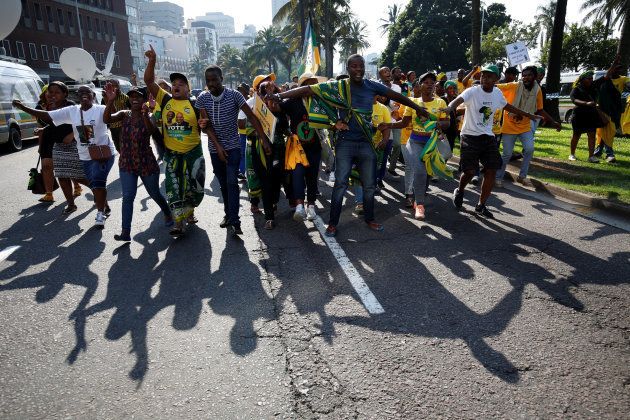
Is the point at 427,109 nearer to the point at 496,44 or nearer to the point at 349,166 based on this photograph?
the point at 349,166

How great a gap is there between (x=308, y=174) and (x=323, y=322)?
10.3 feet

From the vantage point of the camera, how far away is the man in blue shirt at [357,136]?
4.93 m

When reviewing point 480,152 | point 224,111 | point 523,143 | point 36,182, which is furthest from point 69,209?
point 523,143

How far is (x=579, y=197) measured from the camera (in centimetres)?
635

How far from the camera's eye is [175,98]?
501 centimetres

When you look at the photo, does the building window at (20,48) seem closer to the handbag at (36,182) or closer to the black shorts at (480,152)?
the handbag at (36,182)

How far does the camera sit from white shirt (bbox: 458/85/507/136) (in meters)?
5.61

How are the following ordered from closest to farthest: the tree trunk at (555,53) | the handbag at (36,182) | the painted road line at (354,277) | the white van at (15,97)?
1. the painted road line at (354,277)
2. the handbag at (36,182)
3. the white van at (15,97)
4. the tree trunk at (555,53)

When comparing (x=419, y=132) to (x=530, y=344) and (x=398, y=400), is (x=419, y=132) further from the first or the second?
(x=398, y=400)

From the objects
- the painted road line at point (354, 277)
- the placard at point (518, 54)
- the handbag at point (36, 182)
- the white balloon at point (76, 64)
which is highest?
the white balloon at point (76, 64)

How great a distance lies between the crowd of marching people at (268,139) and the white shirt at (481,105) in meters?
0.01

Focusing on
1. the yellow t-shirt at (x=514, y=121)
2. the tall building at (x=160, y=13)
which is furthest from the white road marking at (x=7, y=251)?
the tall building at (x=160, y=13)

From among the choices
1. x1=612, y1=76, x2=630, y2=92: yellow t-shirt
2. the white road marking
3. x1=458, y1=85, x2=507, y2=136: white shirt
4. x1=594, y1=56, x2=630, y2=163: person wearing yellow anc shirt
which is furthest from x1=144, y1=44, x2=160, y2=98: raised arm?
x1=612, y1=76, x2=630, y2=92: yellow t-shirt

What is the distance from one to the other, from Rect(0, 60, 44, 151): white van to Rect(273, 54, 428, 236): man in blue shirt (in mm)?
11832
